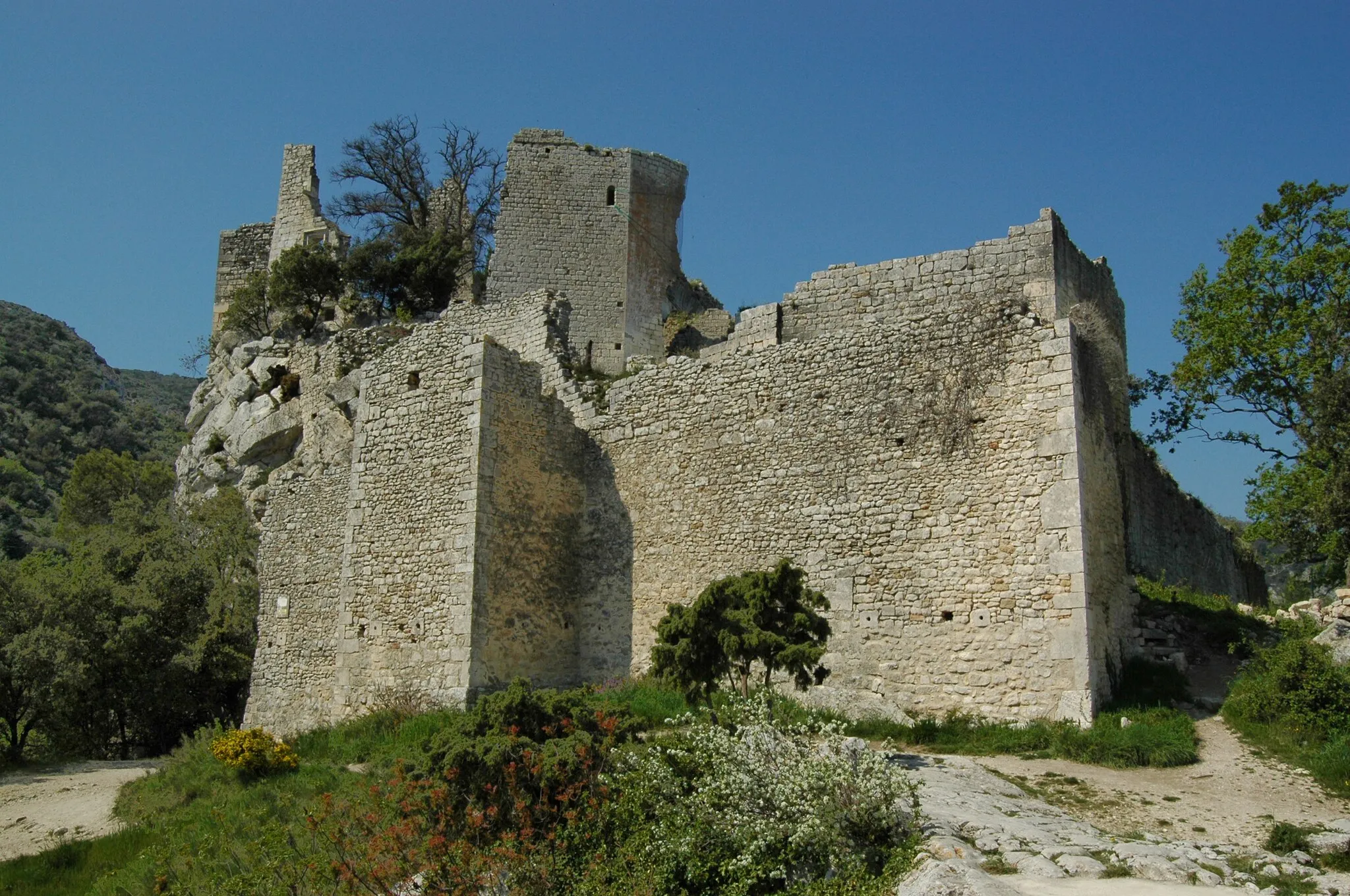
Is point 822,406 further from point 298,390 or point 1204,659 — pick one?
point 298,390

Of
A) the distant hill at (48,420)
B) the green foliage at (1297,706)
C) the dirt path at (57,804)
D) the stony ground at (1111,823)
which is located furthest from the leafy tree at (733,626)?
the distant hill at (48,420)

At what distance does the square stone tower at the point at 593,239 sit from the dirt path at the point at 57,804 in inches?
562

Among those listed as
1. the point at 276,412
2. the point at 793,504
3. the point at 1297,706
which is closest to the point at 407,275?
the point at 276,412

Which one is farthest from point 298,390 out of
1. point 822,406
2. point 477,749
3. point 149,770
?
point 477,749

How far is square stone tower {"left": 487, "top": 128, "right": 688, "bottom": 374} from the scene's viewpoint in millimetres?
28859

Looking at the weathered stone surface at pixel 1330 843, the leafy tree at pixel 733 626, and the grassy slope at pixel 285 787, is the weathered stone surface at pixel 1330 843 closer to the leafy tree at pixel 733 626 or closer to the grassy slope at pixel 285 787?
the grassy slope at pixel 285 787

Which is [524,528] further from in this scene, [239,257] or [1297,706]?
[239,257]

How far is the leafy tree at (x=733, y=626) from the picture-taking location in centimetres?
1167

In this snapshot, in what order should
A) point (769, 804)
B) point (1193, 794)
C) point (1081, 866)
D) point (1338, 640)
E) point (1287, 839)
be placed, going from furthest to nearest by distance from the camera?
1. point (1338, 640)
2. point (1193, 794)
3. point (769, 804)
4. point (1287, 839)
5. point (1081, 866)

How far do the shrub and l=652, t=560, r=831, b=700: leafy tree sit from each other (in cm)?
573

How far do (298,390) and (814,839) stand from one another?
2426cm

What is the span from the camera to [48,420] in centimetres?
4797

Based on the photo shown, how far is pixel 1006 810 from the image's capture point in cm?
947

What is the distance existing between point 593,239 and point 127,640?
14343 millimetres
